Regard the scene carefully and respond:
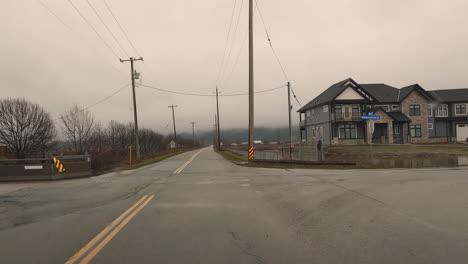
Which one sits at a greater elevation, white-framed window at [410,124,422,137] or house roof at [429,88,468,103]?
house roof at [429,88,468,103]

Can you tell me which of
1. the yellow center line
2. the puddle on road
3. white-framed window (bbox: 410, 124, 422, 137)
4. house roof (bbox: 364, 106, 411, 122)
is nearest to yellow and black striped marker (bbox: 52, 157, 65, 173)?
the yellow center line

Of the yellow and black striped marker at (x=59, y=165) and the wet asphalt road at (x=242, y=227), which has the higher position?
the yellow and black striped marker at (x=59, y=165)

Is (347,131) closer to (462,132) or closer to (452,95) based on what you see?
(462,132)

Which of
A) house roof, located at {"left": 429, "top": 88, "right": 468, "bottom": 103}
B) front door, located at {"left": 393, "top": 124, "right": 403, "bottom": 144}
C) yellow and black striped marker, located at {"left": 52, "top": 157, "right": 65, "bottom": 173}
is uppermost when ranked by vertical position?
house roof, located at {"left": 429, "top": 88, "right": 468, "bottom": 103}

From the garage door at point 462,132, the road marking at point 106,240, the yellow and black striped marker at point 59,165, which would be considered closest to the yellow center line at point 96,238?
the road marking at point 106,240

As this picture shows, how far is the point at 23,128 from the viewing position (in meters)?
39.1

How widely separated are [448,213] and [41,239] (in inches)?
316

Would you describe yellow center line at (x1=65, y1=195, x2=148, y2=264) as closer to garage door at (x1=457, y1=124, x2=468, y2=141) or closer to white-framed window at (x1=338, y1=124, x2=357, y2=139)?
white-framed window at (x1=338, y1=124, x2=357, y2=139)

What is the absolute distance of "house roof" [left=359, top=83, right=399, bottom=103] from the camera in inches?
1702

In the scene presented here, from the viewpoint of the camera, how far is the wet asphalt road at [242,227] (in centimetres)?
374

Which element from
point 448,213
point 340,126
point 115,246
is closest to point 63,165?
point 115,246

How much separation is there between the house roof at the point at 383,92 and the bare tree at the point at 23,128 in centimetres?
5186

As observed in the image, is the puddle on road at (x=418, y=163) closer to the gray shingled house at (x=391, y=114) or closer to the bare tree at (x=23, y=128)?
the gray shingled house at (x=391, y=114)

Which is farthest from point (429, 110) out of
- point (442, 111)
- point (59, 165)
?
point (59, 165)
